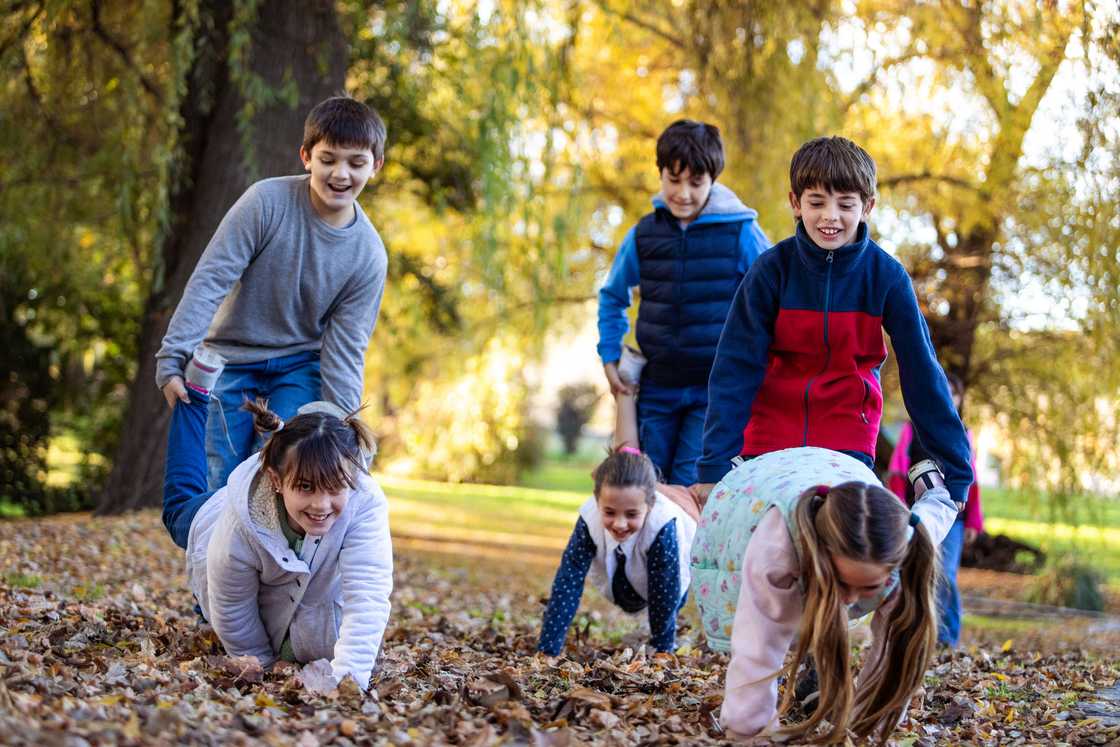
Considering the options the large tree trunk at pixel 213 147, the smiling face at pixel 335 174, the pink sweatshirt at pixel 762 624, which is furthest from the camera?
the large tree trunk at pixel 213 147

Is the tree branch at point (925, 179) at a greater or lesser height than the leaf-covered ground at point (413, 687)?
greater

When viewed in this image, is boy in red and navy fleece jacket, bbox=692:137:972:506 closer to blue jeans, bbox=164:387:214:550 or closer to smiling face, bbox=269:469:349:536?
smiling face, bbox=269:469:349:536

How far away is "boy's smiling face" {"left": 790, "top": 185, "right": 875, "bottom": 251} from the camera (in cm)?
367

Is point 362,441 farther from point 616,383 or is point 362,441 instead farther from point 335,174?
point 616,383

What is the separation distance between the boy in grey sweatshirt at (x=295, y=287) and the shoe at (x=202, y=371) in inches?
2.1

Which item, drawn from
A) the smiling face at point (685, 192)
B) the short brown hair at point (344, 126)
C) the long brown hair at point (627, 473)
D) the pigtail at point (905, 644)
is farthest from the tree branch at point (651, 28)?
the pigtail at point (905, 644)

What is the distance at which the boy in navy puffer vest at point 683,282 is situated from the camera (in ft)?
16.4

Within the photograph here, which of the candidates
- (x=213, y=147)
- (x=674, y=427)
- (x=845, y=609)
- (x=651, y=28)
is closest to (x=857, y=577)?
(x=845, y=609)

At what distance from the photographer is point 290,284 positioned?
4.37 meters

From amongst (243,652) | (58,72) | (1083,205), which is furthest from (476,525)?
(243,652)

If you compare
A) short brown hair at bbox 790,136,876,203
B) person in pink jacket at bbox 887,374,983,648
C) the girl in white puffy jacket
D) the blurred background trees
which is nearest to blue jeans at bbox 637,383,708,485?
short brown hair at bbox 790,136,876,203

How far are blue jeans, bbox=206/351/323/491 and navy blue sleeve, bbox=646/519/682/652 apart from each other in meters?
1.39

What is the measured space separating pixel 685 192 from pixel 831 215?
1394 mm

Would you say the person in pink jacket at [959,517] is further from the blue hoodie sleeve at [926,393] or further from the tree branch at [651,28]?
the tree branch at [651,28]
